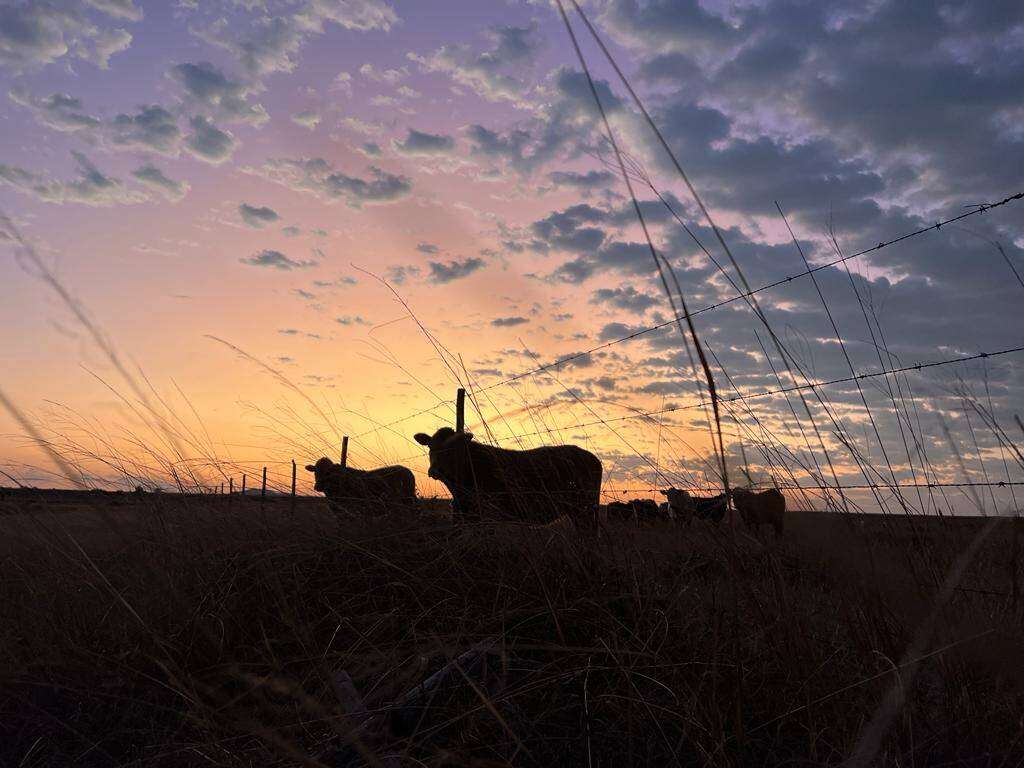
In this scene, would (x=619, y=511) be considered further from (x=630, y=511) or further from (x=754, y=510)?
(x=754, y=510)

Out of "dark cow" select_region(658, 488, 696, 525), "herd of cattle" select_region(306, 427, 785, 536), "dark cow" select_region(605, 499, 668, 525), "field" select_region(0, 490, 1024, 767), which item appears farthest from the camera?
"dark cow" select_region(605, 499, 668, 525)

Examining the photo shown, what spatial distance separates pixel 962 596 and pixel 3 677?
305 cm

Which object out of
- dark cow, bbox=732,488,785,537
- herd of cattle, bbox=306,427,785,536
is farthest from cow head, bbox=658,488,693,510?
dark cow, bbox=732,488,785,537

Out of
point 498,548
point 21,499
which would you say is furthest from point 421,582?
point 21,499

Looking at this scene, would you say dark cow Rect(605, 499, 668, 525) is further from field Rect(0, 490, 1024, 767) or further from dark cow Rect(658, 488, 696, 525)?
field Rect(0, 490, 1024, 767)

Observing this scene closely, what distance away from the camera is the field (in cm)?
142

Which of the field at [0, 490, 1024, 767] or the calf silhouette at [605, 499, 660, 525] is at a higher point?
the calf silhouette at [605, 499, 660, 525]

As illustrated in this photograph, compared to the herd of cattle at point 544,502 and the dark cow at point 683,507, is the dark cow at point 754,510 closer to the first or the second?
the herd of cattle at point 544,502

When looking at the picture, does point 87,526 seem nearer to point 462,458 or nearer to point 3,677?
point 3,677

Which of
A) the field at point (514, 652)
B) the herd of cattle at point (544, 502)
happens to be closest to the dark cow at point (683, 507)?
the herd of cattle at point (544, 502)

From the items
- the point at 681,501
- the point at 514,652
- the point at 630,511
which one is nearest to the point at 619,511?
the point at 630,511

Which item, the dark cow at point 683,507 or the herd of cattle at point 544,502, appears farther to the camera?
the dark cow at point 683,507

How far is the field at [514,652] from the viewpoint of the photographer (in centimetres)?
142

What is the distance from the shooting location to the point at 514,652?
182cm
